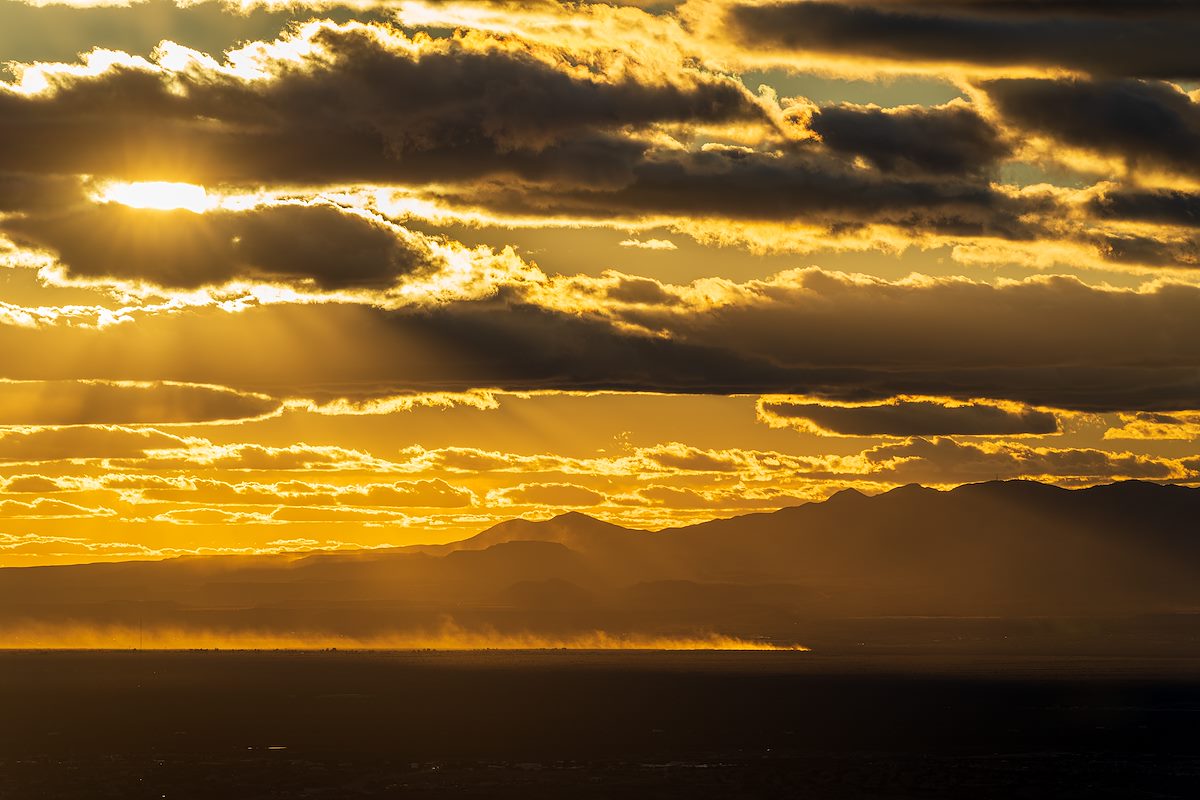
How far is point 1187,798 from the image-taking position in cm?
17625

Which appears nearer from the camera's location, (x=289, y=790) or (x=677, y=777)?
(x=289, y=790)

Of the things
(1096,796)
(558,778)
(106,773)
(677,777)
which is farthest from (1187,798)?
(106,773)

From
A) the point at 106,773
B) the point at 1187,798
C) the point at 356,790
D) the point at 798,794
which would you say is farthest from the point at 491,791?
the point at 1187,798

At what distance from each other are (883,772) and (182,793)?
246 ft

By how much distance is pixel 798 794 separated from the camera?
568 feet

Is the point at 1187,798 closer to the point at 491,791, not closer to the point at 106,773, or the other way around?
the point at 491,791

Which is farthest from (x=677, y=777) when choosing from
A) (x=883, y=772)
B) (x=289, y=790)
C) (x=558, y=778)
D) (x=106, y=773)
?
(x=106, y=773)

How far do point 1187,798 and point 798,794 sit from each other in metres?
38.1

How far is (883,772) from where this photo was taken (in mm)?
198625

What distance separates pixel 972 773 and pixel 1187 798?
27.5 meters

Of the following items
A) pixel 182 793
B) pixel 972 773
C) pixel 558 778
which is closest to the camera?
pixel 182 793

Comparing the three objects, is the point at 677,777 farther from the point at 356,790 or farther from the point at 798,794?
the point at 356,790

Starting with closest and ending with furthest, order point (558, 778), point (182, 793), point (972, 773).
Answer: point (182, 793), point (558, 778), point (972, 773)

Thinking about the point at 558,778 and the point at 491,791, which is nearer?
the point at 491,791
